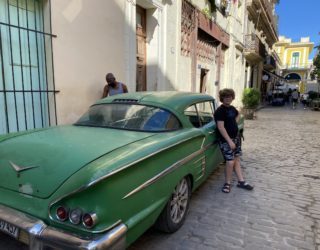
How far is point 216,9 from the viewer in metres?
12.6

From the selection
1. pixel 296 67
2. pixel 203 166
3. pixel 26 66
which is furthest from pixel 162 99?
pixel 296 67

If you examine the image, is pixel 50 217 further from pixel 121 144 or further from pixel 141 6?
pixel 141 6

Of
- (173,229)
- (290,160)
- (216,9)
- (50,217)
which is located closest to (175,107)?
(173,229)

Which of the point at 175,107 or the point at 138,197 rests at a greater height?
the point at 175,107

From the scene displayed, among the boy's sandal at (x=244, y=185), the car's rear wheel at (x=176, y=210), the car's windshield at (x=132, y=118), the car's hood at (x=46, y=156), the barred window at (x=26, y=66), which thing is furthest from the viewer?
the barred window at (x=26, y=66)

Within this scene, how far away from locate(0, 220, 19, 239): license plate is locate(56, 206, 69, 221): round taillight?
13.7 inches

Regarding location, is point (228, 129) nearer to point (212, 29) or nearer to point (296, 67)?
point (212, 29)

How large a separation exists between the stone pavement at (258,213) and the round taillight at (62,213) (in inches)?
41.1

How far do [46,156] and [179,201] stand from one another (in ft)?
4.86

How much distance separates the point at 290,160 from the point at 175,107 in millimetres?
3763

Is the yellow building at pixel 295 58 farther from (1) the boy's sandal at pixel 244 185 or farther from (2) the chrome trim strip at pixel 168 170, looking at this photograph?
(2) the chrome trim strip at pixel 168 170

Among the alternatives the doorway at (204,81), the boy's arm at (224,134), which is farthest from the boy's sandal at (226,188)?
the doorway at (204,81)

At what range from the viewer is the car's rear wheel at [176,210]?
8.89ft

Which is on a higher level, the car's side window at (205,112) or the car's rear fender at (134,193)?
the car's side window at (205,112)
